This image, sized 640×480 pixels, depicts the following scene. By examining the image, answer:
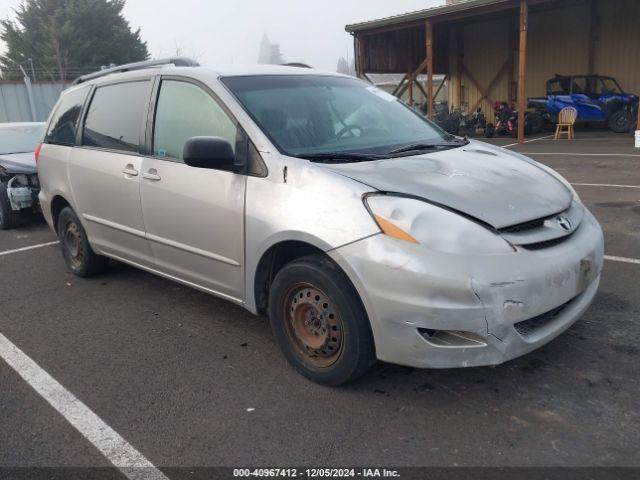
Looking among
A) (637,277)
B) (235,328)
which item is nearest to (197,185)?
(235,328)

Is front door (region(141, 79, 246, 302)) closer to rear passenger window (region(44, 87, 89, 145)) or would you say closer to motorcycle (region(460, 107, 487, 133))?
rear passenger window (region(44, 87, 89, 145))

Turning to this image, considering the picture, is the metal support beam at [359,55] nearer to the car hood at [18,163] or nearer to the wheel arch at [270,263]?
the car hood at [18,163]

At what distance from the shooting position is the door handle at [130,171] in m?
4.05

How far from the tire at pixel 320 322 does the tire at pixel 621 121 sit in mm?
16905

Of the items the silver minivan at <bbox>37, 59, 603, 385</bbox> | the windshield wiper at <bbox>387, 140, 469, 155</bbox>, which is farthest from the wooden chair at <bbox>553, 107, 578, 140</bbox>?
the windshield wiper at <bbox>387, 140, 469, 155</bbox>

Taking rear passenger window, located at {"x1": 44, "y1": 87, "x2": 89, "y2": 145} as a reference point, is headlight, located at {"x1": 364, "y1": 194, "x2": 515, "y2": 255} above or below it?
below

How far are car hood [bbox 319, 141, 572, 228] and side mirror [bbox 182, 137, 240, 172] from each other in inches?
22.7

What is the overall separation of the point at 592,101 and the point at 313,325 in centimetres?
1698

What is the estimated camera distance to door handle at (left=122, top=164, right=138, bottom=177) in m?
4.05

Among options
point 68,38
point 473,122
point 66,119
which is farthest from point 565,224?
point 68,38

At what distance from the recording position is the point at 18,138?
8.41m

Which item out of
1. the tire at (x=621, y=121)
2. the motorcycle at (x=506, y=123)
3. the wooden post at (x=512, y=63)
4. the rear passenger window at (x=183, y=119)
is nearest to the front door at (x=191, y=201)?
the rear passenger window at (x=183, y=119)

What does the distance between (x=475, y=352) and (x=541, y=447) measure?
479mm

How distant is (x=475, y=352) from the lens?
2.63 m
